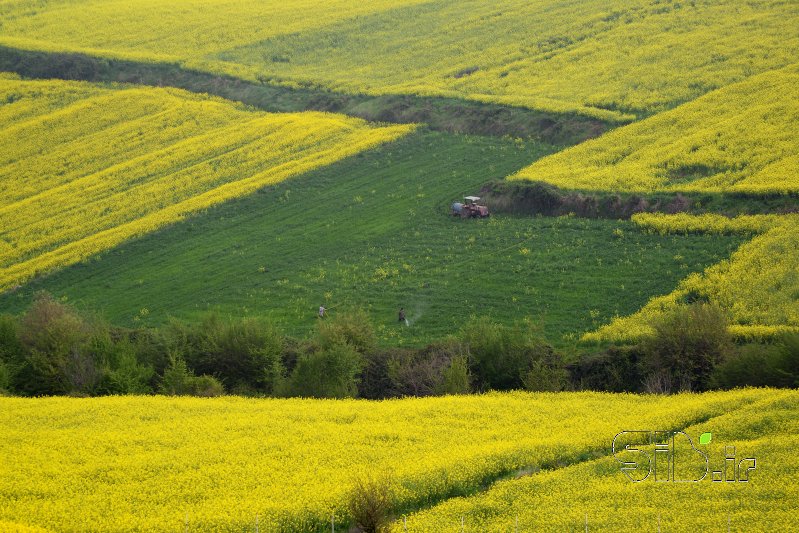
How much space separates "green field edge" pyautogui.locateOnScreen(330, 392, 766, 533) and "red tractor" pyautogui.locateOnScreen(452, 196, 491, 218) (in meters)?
27.1

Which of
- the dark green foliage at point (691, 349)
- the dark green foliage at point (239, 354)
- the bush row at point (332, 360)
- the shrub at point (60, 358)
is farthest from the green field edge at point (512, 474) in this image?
the shrub at point (60, 358)

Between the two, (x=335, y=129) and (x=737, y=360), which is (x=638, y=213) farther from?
(x=335, y=129)

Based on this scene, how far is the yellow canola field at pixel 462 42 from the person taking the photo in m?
75.3

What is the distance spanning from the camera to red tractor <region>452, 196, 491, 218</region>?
57.9m

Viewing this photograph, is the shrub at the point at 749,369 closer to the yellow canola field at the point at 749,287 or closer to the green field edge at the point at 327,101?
the yellow canola field at the point at 749,287

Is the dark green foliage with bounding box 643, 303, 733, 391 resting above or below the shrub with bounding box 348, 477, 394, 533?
below

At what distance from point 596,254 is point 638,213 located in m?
4.84

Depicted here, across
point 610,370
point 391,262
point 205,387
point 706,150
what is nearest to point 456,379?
point 610,370

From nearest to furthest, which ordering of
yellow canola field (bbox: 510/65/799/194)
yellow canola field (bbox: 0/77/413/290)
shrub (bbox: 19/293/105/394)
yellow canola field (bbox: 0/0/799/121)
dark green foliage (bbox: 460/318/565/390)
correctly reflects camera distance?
dark green foliage (bbox: 460/318/565/390), shrub (bbox: 19/293/105/394), yellow canola field (bbox: 510/65/799/194), yellow canola field (bbox: 0/77/413/290), yellow canola field (bbox: 0/0/799/121)

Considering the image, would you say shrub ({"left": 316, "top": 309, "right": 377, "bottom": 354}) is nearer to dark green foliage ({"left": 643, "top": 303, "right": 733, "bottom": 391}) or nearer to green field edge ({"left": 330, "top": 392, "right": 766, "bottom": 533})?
dark green foliage ({"left": 643, "top": 303, "right": 733, "bottom": 391})

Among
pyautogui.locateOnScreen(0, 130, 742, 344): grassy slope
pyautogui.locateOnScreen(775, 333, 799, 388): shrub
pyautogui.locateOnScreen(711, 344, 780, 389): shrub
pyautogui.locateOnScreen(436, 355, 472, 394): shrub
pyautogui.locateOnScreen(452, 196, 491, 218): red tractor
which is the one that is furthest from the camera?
pyautogui.locateOnScreen(452, 196, 491, 218): red tractor

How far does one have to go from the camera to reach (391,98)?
7981 cm

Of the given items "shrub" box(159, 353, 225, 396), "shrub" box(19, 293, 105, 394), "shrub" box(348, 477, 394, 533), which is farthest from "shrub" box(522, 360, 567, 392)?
"shrub" box(19, 293, 105, 394)

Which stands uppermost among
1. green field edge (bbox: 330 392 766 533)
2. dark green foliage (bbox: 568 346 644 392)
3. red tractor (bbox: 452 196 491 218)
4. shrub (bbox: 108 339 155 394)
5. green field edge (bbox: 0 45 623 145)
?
green field edge (bbox: 0 45 623 145)
